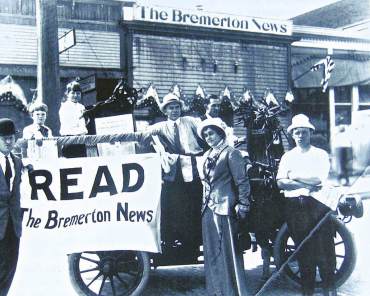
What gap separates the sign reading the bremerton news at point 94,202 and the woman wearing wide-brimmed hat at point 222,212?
0.53m

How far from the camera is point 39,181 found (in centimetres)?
431

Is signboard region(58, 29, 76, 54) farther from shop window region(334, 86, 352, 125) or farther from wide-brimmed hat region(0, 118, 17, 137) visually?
shop window region(334, 86, 352, 125)

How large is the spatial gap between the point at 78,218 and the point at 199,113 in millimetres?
10914

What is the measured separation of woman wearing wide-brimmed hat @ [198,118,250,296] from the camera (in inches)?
165

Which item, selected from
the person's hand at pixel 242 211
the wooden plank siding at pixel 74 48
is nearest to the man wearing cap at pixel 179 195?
the person's hand at pixel 242 211

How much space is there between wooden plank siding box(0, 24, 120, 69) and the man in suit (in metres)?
9.59

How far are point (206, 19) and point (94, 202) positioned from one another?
11999 mm

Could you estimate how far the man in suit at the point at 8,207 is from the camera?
3732 millimetres

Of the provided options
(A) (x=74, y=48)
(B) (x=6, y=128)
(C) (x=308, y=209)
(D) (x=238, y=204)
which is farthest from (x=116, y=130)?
(A) (x=74, y=48)

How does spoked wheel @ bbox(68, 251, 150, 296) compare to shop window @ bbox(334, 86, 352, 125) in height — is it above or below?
below

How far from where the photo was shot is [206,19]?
50.4ft

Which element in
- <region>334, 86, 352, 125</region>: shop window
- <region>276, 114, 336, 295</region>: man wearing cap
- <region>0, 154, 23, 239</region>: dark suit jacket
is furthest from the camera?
<region>334, 86, 352, 125</region>: shop window

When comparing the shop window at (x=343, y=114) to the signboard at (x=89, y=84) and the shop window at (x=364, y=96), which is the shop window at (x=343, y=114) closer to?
the shop window at (x=364, y=96)

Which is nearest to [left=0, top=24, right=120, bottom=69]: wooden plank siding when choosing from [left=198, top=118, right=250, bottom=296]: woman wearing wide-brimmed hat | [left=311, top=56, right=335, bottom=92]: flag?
[left=311, top=56, right=335, bottom=92]: flag
